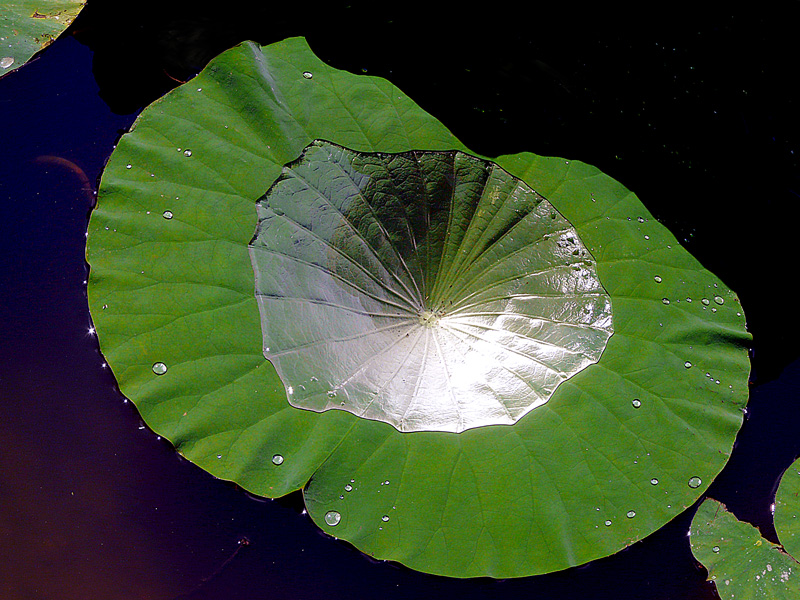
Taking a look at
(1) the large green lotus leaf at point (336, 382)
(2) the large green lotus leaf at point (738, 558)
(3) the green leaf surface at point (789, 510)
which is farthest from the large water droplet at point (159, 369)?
(3) the green leaf surface at point (789, 510)

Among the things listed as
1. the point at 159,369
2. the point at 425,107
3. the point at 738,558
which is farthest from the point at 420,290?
the point at 738,558

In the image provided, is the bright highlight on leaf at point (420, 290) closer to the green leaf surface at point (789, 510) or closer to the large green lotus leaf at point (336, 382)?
the large green lotus leaf at point (336, 382)

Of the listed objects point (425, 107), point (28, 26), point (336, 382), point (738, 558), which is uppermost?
point (28, 26)

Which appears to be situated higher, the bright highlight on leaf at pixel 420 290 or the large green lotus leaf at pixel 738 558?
the bright highlight on leaf at pixel 420 290

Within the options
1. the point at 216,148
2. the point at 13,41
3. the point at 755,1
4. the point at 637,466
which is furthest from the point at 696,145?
the point at 13,41

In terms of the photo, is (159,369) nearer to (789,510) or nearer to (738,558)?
(738,558)

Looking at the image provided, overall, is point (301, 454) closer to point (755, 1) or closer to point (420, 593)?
point (420, 593)
